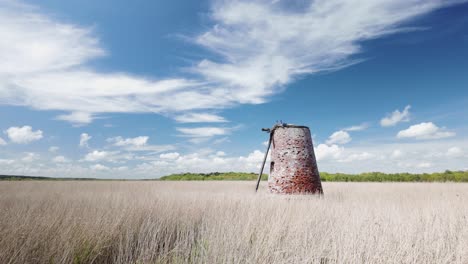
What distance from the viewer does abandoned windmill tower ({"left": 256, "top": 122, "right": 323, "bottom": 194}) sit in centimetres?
1134

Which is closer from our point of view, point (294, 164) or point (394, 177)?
point (294, 164)

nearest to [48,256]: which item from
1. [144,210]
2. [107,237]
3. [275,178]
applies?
[107,237]

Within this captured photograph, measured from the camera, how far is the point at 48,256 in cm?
377

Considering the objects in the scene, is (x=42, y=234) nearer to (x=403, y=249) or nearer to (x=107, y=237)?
(x=107, y=237)

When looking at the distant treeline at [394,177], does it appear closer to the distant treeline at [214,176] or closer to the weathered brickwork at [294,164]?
the distant treeline at [214,176]

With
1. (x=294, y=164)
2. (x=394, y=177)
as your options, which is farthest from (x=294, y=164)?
(x=394, y=177)

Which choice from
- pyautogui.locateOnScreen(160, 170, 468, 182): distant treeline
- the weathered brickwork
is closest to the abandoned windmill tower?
the weathered brickwork

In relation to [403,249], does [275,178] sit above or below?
above

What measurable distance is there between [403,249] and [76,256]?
14.8 feet

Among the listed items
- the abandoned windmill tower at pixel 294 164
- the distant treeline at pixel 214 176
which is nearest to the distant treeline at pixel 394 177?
the distant treeline at pixel 214 176

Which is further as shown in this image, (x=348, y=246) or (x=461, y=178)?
(x=461, y=178)

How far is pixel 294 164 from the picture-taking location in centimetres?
1139

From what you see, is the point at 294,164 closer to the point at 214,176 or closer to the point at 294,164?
the point at 294,164

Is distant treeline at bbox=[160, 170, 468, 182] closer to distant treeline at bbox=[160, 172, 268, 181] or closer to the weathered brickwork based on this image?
distant treeline at bbox=[160, 172, 268, 181]
